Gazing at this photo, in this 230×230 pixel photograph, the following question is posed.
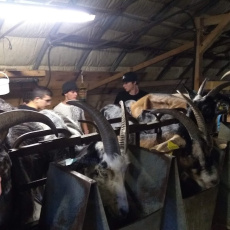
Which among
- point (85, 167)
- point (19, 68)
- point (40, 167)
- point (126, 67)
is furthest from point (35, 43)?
point (85, 167)

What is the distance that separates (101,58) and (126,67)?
968 mm

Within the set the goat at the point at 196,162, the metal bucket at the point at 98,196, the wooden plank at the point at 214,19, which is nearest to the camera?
the metal bucket at the point at 98,196

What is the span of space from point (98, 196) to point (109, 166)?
0.38 meters

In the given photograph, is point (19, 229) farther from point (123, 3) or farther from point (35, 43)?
point (123, 3)

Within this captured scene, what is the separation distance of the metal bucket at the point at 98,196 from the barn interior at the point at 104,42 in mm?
2748

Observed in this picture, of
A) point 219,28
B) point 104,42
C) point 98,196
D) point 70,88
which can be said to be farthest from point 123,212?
point 104,42

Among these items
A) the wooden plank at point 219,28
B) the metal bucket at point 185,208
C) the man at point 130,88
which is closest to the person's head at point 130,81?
the man at point 130,88

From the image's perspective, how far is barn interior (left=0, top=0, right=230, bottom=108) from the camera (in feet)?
15.8

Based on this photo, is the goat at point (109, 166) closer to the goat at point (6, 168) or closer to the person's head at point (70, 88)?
the goat at point (6, 168)

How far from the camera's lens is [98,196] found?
4.29ft

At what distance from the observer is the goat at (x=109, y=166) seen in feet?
5.24

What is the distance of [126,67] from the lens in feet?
23.9

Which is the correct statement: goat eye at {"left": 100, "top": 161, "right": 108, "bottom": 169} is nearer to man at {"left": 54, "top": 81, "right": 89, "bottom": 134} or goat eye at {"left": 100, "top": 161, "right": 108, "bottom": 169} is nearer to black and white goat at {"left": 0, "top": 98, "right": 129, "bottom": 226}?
black and white goat at {"left": 0, "top": 98, "right": 129, "bottom": 226}

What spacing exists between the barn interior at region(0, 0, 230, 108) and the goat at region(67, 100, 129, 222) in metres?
2.59
